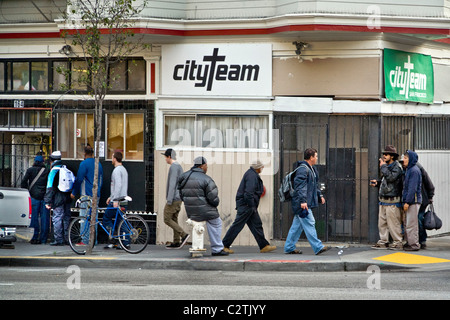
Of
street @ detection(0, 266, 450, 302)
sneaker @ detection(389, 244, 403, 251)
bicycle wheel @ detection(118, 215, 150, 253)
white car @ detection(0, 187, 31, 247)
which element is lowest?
street @ detection(0, 266, 450, 302)

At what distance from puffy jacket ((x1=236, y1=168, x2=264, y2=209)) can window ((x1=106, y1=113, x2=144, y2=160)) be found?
307 centimetres

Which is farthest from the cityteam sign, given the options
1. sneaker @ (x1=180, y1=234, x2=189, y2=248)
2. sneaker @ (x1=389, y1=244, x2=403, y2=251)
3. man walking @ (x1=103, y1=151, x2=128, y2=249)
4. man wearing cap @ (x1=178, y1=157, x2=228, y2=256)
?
sneaker @ (x1=389, y1=244, x2=403, y2=251)

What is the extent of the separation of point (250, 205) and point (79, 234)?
3.44 m

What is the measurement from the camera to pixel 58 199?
55.9 feet

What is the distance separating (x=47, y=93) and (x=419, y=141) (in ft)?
27.0

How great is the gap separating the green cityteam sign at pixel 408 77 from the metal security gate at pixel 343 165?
0.83 m

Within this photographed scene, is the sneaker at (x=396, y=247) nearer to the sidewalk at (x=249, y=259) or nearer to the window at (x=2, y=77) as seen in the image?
the sidewalk at (x=249, y=259)

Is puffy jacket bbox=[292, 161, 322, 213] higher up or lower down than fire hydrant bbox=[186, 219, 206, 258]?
higher up

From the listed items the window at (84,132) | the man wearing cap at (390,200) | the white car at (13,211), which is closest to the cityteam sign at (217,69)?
the window at (84,132)

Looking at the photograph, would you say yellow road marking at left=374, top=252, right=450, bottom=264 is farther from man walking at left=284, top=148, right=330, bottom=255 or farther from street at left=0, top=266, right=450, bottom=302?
man walking at left=284, top=148, right=330, bottom=255

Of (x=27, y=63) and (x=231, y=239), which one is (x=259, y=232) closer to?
(x=231, y=239)

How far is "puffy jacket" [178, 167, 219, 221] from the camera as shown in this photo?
14797 mm

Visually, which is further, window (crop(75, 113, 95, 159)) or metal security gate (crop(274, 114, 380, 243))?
window (crop(75, 113, 95, 159))
